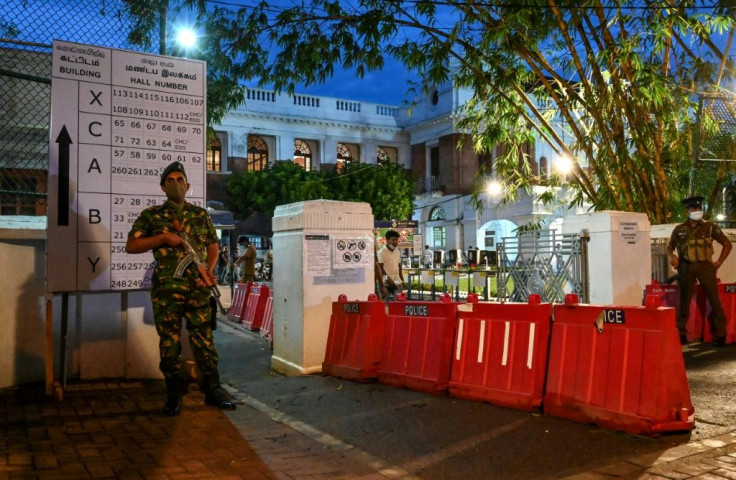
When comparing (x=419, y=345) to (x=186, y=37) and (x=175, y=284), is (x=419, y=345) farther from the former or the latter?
(x=186, y=37)

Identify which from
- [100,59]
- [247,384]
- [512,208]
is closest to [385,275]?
[247,384]

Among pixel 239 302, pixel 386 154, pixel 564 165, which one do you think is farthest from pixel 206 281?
pixel 386 154

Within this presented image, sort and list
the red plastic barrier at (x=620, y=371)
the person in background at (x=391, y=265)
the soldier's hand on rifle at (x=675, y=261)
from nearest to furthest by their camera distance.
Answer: the red plastic barrier at (x=620, y=371)
the soldier's hand on rifle at (x=675, y=261)
the person in background at (x=391, y=265)

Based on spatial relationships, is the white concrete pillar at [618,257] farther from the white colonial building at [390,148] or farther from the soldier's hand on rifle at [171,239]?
the white colonial building at [390,148]

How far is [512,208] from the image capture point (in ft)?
120

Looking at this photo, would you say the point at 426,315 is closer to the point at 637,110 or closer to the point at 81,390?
the point at 81,390

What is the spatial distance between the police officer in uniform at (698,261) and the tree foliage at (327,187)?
2577 centimetres

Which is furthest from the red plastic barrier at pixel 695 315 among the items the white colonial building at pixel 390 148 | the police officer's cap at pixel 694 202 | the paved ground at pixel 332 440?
the white colonial building at pixel 390 148

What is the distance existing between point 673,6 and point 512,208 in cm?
2587

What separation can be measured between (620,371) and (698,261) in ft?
15.5

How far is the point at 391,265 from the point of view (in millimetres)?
11750

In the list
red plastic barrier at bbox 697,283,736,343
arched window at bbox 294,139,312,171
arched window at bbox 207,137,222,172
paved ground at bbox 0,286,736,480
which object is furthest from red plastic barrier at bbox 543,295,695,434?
arched window at bbox 294,139,312,171

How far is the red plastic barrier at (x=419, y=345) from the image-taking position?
247 inches

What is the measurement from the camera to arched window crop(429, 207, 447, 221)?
41.5 m
